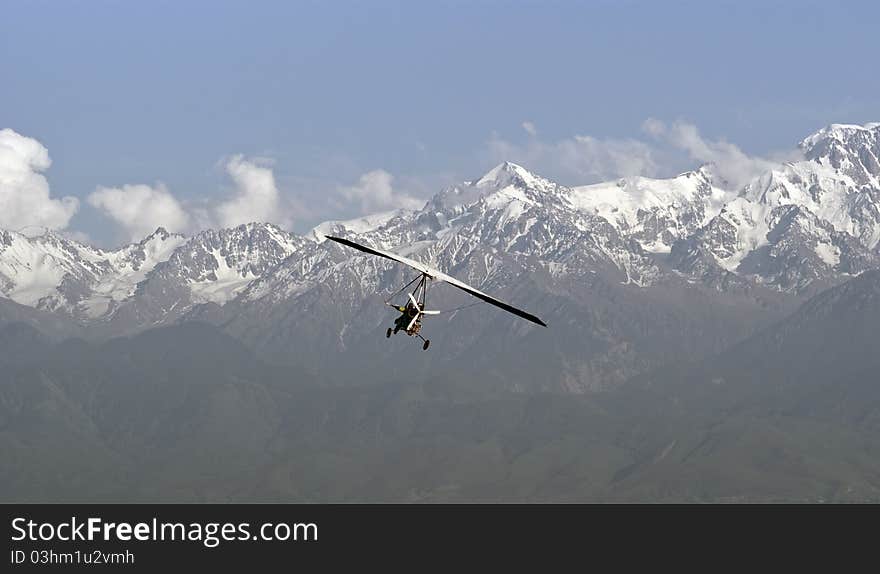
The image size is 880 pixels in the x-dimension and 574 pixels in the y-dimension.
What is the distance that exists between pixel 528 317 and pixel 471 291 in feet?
23.9

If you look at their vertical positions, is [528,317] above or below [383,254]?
below

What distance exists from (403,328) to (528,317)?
599 inches

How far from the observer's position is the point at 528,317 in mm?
160500

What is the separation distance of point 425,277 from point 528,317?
13102 millimetres

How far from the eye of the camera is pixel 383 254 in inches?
6447

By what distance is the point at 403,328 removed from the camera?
166m

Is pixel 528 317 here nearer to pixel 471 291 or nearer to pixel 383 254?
pixel 471 291

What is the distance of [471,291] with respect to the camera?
6255 inches

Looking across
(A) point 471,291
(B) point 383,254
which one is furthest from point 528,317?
(B) point 383,254

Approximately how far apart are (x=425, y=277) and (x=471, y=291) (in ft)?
19.5

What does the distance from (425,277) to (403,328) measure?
452 inches
